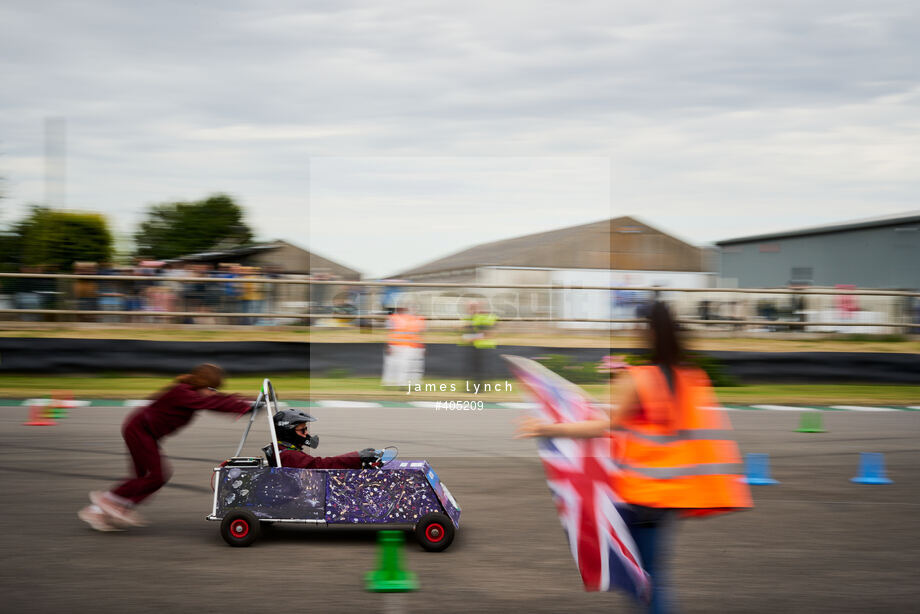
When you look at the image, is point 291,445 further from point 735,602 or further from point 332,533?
point 735,602

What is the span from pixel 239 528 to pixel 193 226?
231 feet

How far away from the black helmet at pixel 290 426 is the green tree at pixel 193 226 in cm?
6370

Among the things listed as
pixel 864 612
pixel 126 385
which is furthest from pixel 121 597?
pixel 126 385

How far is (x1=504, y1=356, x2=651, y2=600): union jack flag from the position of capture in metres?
3.87

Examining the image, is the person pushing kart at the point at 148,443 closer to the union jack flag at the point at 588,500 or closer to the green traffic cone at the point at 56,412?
the union jack flag at the point at 588,500

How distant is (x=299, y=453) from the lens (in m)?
6.56

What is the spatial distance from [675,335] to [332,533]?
4.01 metres

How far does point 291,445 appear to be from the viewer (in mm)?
6652

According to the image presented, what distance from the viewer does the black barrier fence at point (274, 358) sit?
1579 centimetres

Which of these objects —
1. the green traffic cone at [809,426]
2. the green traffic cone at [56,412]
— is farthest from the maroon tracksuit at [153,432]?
the green traffic cone at [809,426]

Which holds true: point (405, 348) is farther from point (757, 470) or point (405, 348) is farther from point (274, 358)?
point (757, 470)

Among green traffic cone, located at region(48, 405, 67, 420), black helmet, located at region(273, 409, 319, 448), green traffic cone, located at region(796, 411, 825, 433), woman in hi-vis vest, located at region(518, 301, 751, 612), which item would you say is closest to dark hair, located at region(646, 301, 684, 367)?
woman in hi-vis vest, located at region(518, 301, 751, 612)

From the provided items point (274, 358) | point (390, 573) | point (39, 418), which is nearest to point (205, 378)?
point (390, 573)

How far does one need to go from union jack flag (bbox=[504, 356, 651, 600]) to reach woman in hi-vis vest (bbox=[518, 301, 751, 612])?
69 mm
